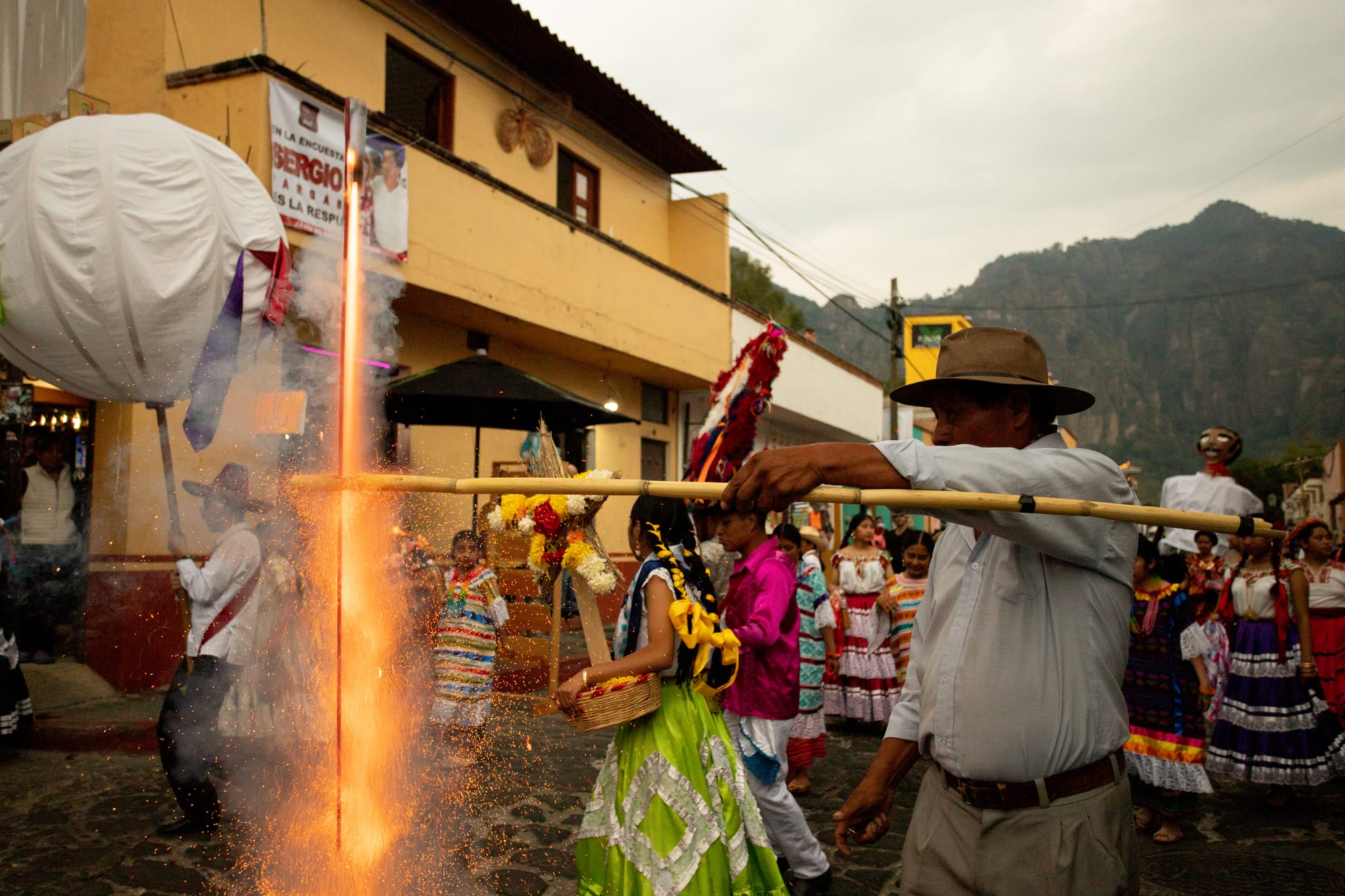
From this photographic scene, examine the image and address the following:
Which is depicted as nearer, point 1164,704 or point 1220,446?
point 1164,704

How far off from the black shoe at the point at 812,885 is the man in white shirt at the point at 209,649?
3251 mm

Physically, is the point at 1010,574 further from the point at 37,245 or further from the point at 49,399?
the point at 49,399

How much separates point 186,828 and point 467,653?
1749 millimetres

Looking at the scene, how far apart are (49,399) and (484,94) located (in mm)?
7062

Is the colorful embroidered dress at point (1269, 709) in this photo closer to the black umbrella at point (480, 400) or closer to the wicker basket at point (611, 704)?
the wicker basket at point (611, 704)

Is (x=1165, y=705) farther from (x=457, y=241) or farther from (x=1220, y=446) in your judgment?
(x=457, y=241)

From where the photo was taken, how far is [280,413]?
18.0 ft

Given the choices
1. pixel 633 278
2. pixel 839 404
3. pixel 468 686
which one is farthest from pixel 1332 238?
pixel 468 686

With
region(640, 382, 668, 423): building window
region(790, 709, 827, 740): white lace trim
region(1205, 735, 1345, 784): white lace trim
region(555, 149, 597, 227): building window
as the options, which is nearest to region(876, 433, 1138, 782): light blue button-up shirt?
region(790, 709, 827, 740): white lace trim

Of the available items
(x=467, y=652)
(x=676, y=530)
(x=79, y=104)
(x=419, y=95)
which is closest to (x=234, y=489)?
(x=467, y=652)

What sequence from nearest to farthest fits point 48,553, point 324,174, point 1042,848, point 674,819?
point 1042,848 < point 674,819 < point 48,553 < point 324,174

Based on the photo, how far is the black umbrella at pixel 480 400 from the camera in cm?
831

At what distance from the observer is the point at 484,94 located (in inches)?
500

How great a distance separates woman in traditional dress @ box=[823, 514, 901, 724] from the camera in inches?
327
